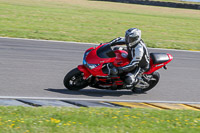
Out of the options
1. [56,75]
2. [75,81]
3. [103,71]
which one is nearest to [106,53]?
[103,71]

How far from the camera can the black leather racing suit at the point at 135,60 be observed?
8633mm

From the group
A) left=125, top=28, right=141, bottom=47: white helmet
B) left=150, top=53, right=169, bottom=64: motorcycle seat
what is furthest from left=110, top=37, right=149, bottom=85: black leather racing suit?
left=150, top=53, right=169, bottom=64: motorcycle seat

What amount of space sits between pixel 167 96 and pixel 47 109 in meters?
3.61

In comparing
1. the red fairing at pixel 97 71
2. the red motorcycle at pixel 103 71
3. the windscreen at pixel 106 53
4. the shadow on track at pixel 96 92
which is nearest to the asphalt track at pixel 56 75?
the shadow on track at pixel 96 92

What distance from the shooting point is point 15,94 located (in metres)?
8.23

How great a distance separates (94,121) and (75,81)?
264cm

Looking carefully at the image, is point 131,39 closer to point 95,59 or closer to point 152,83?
point 95,59

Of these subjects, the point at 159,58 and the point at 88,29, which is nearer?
the point at 159,58

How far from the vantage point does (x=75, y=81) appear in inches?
344

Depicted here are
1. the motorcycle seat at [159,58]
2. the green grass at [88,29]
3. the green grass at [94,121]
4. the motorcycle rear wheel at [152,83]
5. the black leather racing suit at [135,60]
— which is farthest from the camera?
the green grass at [88,29]

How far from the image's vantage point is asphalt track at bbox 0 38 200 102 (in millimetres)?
8711

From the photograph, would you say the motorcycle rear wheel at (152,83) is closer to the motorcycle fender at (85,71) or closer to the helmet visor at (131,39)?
the helmet visor at (131,39)

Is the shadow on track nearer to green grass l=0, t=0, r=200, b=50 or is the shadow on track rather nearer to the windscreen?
the windscreen

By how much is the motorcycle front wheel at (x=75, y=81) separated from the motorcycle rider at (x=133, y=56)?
775mm
